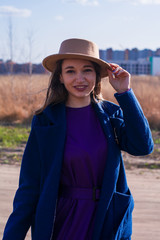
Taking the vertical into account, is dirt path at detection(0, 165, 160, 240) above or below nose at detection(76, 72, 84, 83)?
below

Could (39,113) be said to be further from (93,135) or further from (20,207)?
(20,207)

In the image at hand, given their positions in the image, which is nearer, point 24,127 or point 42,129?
point 42,129

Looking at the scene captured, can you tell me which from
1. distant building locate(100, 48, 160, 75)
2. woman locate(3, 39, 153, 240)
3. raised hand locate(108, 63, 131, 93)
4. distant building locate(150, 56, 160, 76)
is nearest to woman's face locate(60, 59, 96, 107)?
woman locate(3, 39, 153, 240)

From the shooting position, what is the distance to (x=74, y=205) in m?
2.05

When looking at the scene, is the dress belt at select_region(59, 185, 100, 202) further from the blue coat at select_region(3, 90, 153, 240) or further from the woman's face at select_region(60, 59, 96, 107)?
the woman's face at select_region(60, 59, 96, 107)

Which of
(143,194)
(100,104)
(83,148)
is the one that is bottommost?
(143,194)

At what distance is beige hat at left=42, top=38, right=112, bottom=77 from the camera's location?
2146 mm

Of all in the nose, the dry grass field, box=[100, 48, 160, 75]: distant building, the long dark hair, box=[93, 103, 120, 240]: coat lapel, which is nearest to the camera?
box=[93, 103, 120, 240]: coat lapel

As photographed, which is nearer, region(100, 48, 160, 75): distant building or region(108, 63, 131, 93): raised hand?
region(108, 63, 131, 93): raised hand

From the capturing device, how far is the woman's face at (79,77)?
214 centimetres

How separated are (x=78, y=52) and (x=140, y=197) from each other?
3123 mm

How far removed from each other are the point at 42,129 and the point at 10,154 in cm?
580

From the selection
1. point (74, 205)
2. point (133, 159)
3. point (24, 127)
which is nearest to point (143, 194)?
point (133, 159)

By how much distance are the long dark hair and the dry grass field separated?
30.0 feet
